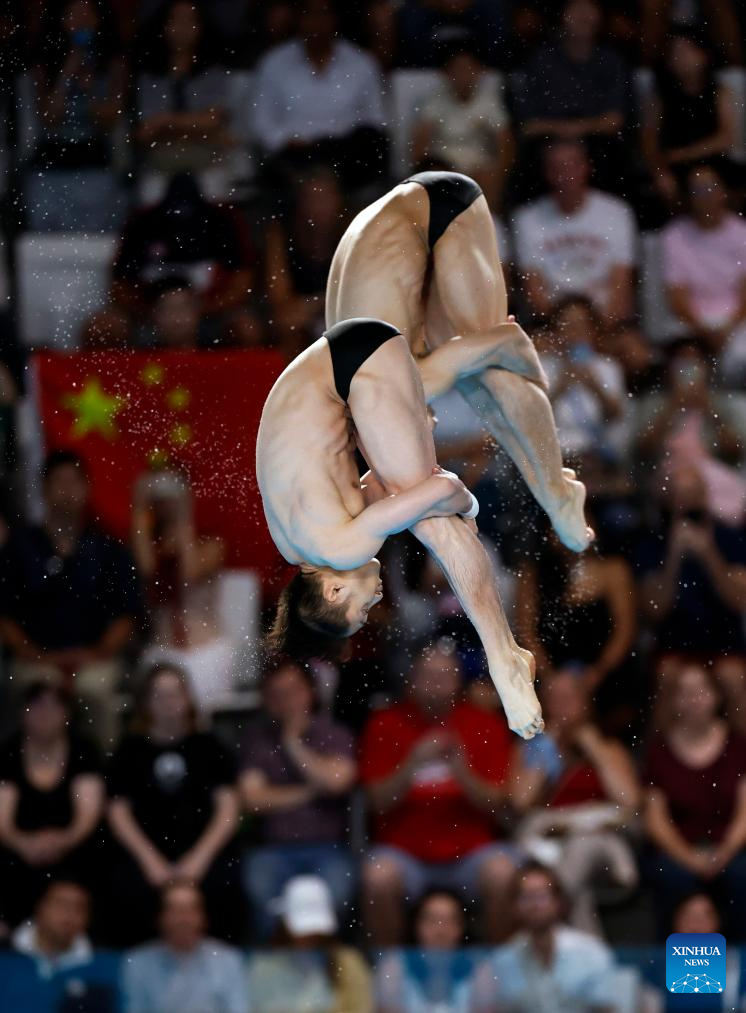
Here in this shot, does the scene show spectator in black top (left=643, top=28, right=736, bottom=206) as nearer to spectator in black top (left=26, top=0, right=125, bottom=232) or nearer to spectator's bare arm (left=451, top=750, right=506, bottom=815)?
spectator in black top (left=26, top=0, right=125, bottom=232)

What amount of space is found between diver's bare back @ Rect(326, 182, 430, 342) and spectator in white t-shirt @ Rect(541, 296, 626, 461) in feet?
6.44

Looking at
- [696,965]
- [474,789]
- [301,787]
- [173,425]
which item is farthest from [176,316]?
[696,965]

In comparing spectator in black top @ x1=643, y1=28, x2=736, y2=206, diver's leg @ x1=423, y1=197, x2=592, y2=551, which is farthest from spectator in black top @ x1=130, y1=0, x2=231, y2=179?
diver's leg @ x1=423, y1=197, x2=592, y2=551

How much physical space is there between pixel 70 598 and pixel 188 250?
1404 mm

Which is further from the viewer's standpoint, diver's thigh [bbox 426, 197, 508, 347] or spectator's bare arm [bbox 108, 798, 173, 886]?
spectator's bare arm [bbox 108, 798, 173, 886]

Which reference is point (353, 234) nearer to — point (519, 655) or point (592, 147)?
point (519, 655)

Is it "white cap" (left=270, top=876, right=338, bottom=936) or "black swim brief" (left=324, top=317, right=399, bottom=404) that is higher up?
"black swim brief" (left=324, top=317, right=399, bottom=404)

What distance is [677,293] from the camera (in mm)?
7641

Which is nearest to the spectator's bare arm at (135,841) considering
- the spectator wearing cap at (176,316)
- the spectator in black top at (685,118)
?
the spectator wearing cap at (176,316)

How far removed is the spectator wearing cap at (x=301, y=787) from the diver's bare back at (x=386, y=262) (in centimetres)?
221

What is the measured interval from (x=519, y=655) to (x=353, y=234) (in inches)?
50.2

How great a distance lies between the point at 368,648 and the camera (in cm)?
680

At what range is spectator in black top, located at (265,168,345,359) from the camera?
706 cm

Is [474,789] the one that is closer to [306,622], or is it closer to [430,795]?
[430,795]
